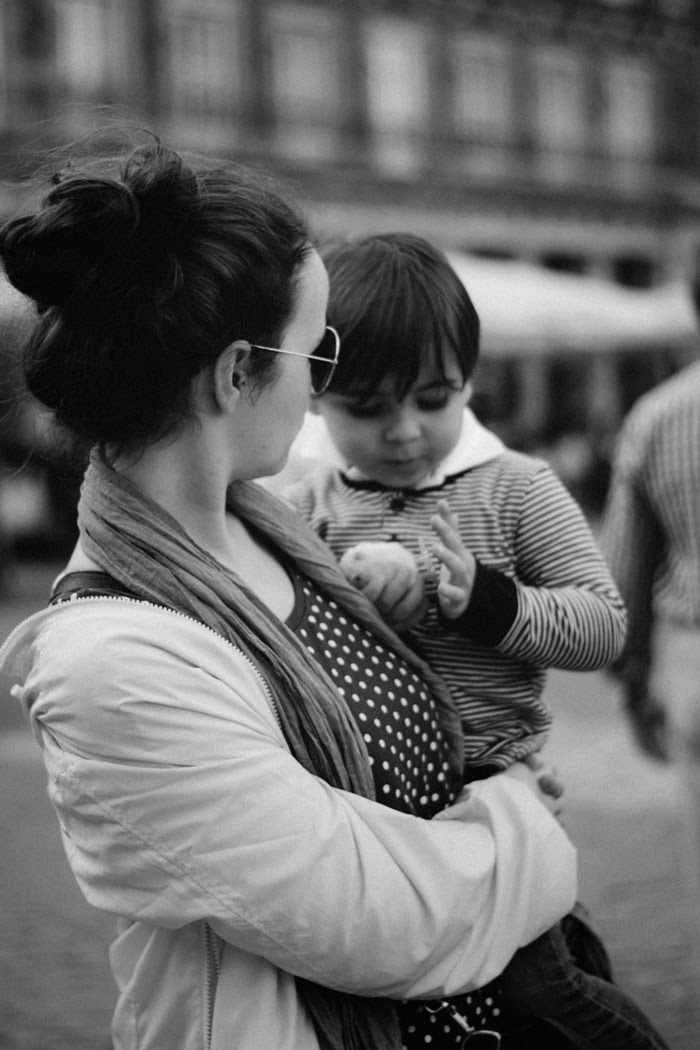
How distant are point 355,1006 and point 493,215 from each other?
2524cm

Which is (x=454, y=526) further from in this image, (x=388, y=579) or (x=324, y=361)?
(x=324, y=361)

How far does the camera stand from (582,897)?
4867mm

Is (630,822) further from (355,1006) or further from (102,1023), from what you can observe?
(355,1006)

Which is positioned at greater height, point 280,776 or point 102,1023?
point 280,776

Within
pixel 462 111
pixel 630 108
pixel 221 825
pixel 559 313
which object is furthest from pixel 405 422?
pixel 630 108

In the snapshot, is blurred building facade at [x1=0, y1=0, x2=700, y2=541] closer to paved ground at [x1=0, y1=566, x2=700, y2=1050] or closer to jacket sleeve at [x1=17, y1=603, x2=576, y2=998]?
paved ground at [x1=0, y1=566, x2=700, y2=1050]

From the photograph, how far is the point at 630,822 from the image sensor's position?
567 cm

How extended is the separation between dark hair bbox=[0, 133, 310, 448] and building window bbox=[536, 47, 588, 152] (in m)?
27.5

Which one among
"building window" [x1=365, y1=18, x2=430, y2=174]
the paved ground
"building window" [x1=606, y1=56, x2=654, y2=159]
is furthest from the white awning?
"building window" [x1=606, y1=56, x2=654, y2=159]

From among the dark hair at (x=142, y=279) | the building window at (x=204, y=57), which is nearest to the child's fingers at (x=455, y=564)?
the dark hair at (x=142, y=279)

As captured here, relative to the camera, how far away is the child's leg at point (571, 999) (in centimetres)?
178

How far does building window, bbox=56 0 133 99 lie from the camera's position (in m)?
20.5

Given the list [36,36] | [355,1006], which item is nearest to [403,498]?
[355,1006]

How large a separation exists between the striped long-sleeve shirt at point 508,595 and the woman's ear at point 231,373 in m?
0.43
